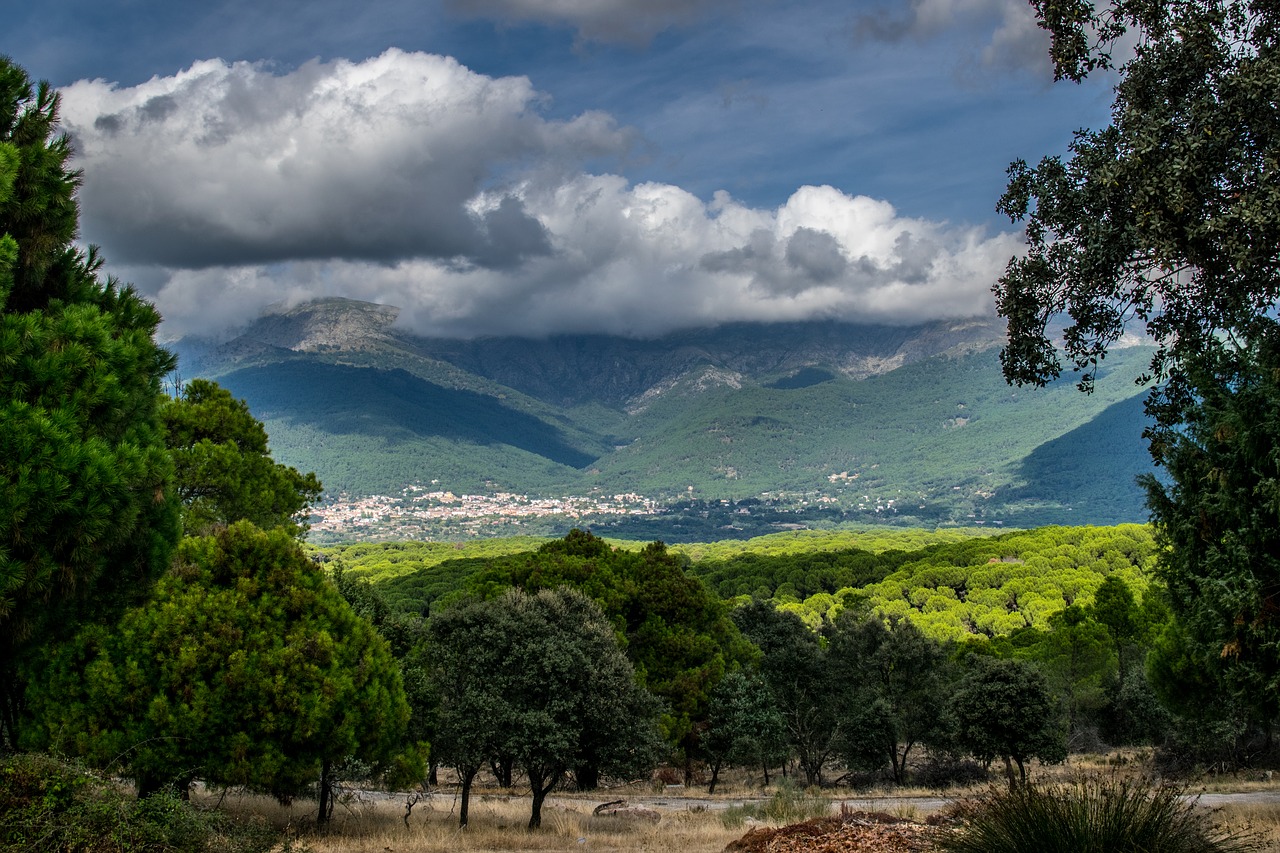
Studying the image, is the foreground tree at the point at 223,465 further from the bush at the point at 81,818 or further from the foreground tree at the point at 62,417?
the bush at the point at 81,818

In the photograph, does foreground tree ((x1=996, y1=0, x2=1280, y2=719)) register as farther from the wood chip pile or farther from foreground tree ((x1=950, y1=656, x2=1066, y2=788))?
foreground tree ((x1=950, y1=656, x2=1066, y2=788))

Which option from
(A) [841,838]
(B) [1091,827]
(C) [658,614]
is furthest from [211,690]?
(C) [658,614]

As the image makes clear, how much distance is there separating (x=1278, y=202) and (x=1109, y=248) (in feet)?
7.62

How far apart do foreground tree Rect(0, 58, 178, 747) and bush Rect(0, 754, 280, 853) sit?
1162 mm

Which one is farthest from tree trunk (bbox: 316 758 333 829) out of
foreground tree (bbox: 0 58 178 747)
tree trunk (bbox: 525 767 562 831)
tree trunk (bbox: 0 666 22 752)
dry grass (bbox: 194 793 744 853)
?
foreground tree (bbox: 0 58 178 747)

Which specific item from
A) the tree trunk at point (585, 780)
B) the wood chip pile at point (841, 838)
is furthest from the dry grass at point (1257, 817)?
the tree trunk at point (585, 780)

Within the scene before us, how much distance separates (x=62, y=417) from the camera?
7.04 metres

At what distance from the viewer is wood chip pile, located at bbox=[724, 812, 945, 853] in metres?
9.40

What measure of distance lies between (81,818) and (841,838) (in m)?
7.32

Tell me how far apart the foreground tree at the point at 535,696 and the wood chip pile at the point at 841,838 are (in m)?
7.82

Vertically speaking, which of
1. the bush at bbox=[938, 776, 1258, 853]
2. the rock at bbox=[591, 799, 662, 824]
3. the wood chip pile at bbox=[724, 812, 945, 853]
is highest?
the bush at bbox=[938, 776, 1258, 853]

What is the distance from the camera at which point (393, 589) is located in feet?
279

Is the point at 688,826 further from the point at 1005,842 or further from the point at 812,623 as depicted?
the point at 812,623

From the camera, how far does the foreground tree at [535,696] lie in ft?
59.0
